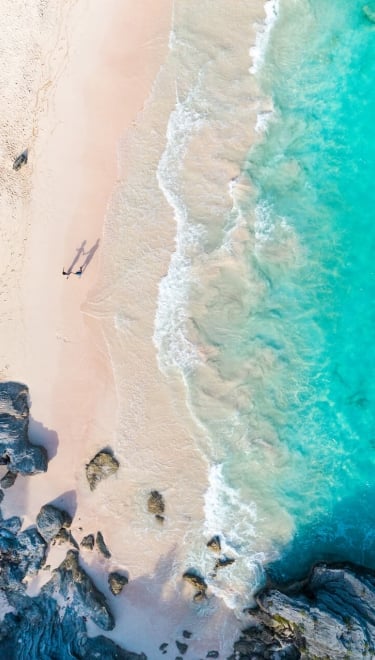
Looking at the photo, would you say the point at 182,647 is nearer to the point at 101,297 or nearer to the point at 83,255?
the point at 101,297

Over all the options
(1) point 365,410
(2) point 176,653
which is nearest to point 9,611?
(2) point 176,653

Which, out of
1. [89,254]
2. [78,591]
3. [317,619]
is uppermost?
[89,254]

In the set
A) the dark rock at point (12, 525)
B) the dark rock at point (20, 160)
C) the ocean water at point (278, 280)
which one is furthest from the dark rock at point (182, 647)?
the dark rock at point (20, 160)

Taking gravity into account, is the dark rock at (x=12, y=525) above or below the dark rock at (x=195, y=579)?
below

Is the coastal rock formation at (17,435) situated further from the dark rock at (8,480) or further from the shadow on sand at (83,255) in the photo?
the shadow on sand at (83,255)

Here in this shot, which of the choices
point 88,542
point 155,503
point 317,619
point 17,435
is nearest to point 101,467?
point 155,503

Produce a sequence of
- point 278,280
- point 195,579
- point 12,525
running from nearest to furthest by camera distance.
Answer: point 278,280
point 195,579
point 12,525
